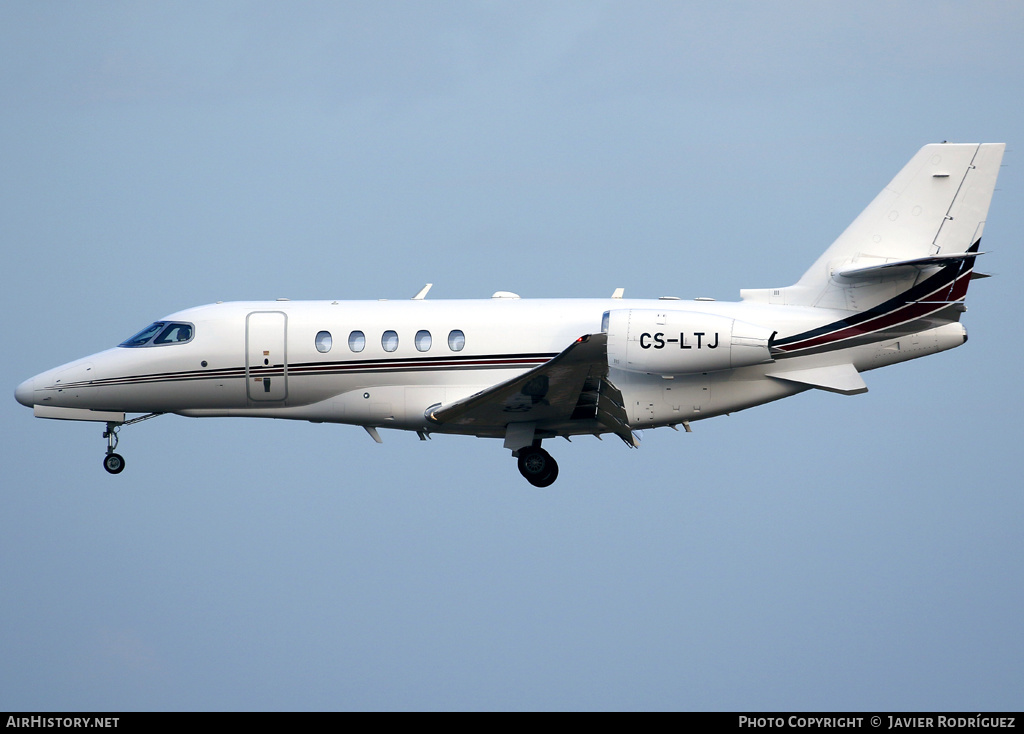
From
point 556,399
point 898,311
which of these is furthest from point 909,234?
point 556,399

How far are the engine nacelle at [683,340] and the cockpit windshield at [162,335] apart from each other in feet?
24.0

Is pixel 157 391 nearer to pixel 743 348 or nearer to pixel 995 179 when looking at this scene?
pixel 743 348

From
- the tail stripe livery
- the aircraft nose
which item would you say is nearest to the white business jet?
the tail stripe livery

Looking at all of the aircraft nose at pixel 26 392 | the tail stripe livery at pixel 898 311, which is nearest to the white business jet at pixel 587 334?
the tail stripe livery at pixel 898 311

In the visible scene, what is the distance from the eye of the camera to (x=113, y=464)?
22.5m

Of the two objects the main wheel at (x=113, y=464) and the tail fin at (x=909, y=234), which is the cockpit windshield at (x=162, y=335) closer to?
the main wheel at (x=113, y=464)

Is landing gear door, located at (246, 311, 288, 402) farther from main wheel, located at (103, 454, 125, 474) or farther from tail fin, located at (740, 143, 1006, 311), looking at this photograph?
tail fin, located at (740, 143, 1006, 311)

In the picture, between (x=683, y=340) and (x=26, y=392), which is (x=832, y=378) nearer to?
(x=683, y=340)

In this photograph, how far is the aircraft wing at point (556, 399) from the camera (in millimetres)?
18984

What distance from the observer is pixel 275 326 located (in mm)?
21656

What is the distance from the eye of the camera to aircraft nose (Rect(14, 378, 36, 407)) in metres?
22.2

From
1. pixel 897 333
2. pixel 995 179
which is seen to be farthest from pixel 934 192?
pixel 897 333

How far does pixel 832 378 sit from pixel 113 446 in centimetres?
1227

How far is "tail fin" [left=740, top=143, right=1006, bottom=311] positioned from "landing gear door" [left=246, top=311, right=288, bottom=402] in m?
7.77
